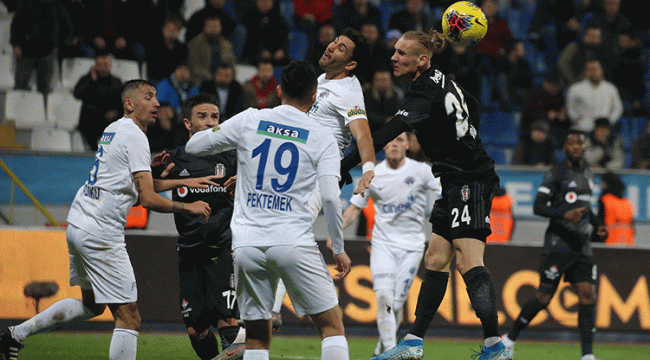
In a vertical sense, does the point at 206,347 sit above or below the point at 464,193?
below

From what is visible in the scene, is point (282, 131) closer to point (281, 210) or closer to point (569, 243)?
point (281, 210)

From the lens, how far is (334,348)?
208 inches

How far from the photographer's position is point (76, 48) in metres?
14.1

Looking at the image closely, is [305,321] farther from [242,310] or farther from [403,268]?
[242,310]

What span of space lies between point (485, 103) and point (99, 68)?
7.53 metres

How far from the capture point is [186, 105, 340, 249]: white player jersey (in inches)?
206

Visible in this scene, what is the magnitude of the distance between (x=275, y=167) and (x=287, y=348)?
5094mm

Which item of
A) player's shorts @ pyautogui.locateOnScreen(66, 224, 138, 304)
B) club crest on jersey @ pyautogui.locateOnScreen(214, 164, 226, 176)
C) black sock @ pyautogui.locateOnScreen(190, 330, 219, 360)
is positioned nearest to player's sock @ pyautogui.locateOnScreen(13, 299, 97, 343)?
player's shorts @ pyautogui.locateOnScreen(66, 224, 138, 304)

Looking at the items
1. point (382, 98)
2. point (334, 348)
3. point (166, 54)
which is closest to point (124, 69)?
point (166, 54)

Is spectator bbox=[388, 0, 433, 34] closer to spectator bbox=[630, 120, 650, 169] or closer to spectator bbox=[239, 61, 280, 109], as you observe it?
spectator bbox=[239, 61, 280, 109]

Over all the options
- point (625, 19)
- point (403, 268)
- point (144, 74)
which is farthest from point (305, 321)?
point (625, 19)

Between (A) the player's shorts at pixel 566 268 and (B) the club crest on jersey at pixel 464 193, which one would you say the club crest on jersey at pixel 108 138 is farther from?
(A) the player's shorts at pixel 566 268

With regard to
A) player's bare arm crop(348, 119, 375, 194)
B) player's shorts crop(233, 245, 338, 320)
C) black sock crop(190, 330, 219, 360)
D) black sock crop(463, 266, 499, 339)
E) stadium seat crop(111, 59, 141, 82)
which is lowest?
black sock crop(190, 330, 219, 360)

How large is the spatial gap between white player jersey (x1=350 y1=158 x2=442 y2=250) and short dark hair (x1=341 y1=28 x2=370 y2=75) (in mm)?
2588
